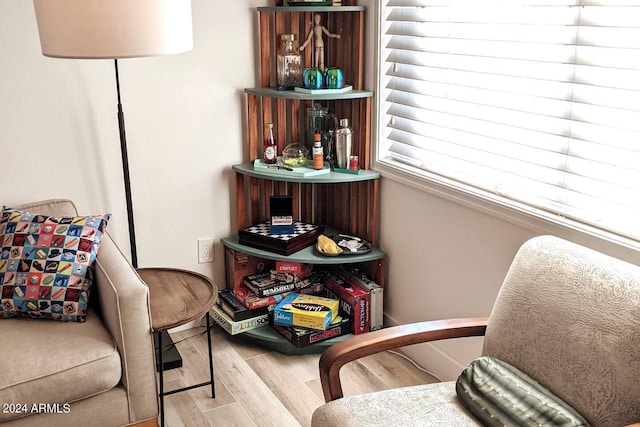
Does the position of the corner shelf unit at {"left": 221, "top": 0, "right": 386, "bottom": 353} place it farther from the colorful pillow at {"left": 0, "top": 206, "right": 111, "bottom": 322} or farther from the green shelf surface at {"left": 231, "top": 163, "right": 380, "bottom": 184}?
the colorful pillow at {"left": 0, "top": 206, "right": 111, "bottom": 322}

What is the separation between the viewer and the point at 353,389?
288cm

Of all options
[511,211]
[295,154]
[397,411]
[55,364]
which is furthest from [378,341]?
[295,154]

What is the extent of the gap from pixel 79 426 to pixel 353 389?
1.07m

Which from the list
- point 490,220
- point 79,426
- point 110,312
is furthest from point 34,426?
point 490,220

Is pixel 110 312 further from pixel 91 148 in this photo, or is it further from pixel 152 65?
pixel 152 65

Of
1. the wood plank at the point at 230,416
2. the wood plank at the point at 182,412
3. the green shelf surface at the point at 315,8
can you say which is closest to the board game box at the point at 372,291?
the wood plank at the point at 230,416

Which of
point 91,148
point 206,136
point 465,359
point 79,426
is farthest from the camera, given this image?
point 206,136

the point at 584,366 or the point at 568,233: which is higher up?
the point at 568,233

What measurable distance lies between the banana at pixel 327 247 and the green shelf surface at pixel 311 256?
0.07 ft

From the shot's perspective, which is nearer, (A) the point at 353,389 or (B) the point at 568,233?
(B) the point at 568,233

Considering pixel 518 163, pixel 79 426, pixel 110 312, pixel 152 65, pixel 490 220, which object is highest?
pixel 152 65

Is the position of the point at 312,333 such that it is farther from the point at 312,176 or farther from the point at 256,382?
the point at 312,176

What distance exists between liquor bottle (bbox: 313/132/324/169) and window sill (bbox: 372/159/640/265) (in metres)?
0.24

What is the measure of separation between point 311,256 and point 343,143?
20.2 inches
